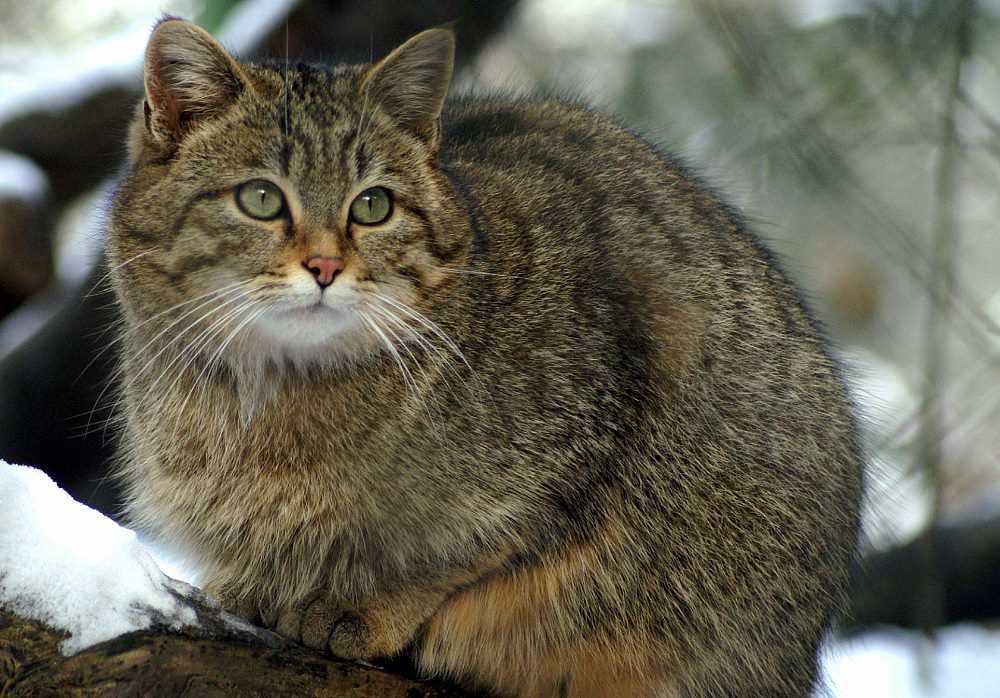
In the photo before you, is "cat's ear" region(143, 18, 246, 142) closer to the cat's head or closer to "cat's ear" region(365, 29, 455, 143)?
the cat's head

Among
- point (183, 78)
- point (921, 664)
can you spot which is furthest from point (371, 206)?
point (921, 664)

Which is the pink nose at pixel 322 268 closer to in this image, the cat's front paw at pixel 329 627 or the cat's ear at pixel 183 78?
the cat's ear at pixel 183 78

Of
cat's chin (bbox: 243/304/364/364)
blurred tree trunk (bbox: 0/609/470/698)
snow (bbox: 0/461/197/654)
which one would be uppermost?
cat's chin (bbox: 243/304/364/364)

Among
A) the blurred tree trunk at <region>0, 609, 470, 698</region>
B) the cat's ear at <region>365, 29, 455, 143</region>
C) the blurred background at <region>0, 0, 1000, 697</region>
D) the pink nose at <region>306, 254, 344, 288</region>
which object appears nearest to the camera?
the blurred tree trunk at <region>0, 609, 470, 698</region>

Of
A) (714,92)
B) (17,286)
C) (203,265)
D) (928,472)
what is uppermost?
(714,92)

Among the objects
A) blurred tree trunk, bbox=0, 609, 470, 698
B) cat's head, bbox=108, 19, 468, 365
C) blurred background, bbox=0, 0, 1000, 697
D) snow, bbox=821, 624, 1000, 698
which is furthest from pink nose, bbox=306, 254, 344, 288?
snow, bbox=821, 624, 1000, 698

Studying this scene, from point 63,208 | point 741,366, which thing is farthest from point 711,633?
point 63,208

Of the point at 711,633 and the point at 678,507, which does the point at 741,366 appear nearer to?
the point at 678,507

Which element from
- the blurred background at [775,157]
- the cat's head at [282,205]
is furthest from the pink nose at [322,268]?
the blurred background at [775,157]
